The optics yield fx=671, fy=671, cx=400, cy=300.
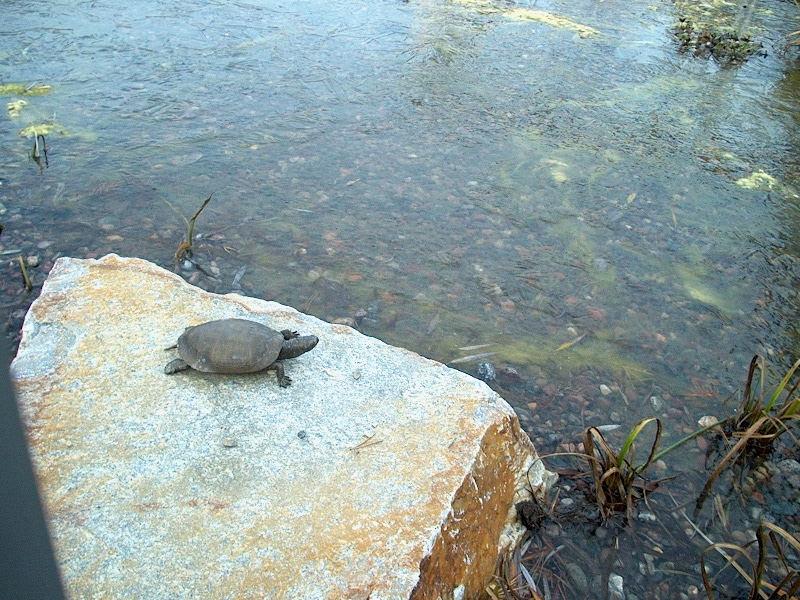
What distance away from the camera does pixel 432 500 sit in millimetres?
2328

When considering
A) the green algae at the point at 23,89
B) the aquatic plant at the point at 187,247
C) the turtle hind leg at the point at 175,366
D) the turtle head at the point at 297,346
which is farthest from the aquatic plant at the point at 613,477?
the green algae at the point at 23,89

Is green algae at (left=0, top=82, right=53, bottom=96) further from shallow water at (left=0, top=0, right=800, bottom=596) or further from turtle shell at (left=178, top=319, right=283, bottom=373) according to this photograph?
turtle shell at (left=178, top=319, right=283, bottom=373)

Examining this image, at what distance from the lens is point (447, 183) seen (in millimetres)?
4859

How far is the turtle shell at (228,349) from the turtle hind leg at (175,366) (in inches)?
1.5

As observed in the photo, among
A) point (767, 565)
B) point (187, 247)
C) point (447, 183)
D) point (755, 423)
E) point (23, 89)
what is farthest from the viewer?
point (23, 89)

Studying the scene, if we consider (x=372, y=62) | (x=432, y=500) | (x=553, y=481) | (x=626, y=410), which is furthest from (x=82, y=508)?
(x=372, y=62)

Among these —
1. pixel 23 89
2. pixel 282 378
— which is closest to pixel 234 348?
pixel 282 378

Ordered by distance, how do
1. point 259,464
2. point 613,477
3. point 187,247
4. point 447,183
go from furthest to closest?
point 447,183
point 187,247
point 613,477
point 259,464

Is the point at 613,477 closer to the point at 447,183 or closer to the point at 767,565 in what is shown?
the point at 767,565

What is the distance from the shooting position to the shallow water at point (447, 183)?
377cm

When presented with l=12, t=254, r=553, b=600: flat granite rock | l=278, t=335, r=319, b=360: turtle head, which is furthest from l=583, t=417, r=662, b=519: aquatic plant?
l=278, t=335, r=319, b=360: turtle head

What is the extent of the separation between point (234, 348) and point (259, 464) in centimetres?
53

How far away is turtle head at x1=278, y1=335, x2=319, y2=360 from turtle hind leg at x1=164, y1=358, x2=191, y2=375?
1.27 ft

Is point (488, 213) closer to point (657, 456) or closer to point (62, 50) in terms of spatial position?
point (657, 456)
